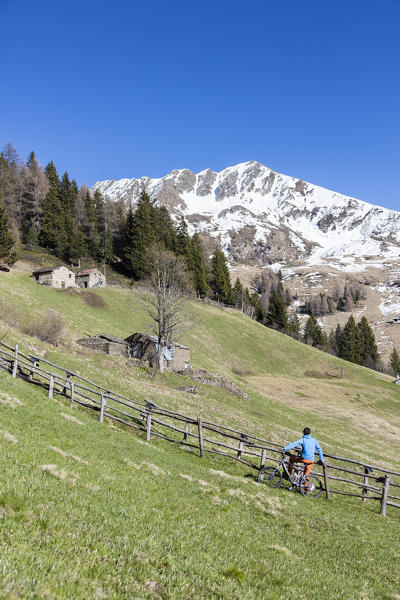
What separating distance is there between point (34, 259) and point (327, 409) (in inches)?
2691

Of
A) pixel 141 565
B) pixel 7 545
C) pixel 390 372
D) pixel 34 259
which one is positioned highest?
pixel 34 259

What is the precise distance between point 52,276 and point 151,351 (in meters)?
31.5

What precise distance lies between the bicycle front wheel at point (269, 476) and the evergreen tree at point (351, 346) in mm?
110376

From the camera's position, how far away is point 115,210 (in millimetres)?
110125

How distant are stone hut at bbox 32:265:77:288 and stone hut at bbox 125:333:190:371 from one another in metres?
26.4

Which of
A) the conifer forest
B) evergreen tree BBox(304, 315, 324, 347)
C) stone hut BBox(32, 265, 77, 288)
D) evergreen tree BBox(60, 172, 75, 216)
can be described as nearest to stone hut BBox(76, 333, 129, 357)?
stone hut BBox(32, 265, 77, 288)

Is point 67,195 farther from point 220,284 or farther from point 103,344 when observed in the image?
point 103,344

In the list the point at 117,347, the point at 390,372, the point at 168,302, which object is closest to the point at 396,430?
the point at 168,302

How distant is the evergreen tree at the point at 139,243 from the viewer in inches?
3376

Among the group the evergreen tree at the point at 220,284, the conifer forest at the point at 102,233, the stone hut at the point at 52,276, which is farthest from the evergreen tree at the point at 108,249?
the evergreen tree at the point at 220,284

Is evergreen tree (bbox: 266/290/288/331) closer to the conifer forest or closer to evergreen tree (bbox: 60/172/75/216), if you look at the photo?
the conifer forest

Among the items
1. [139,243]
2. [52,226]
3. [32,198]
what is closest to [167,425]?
[139,243]

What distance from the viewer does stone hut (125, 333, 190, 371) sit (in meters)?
43.5

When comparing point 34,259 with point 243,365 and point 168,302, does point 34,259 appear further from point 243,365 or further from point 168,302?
point 243,365
